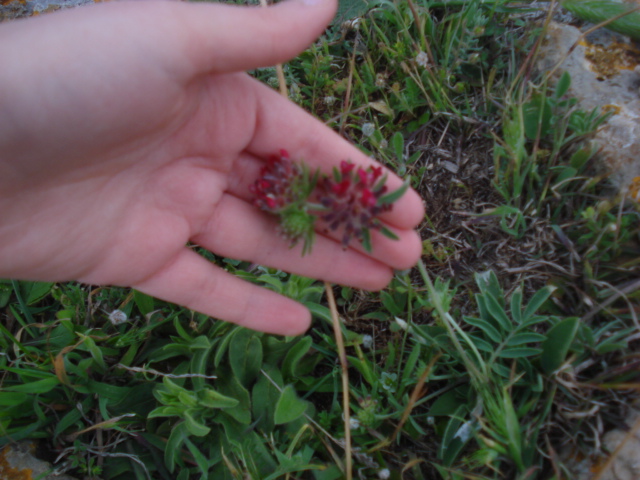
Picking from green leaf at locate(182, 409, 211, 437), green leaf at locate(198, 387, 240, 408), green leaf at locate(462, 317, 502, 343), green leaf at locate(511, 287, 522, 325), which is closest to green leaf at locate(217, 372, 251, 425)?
green leaf at locate(198, 387, 240, 408)

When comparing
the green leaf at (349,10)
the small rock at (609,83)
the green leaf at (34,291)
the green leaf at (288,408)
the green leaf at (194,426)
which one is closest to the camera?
the green leaf at (194,426)

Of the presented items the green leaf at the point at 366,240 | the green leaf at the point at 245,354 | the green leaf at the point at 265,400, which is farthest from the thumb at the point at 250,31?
the green leaf at the point at 265,400

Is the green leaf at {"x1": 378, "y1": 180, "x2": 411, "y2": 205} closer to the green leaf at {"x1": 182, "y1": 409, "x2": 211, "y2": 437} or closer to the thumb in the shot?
the thumb

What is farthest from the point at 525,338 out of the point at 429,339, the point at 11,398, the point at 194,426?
the point at 11,398

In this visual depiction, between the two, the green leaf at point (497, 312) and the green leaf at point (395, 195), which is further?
the green leaf at point (497, 312)

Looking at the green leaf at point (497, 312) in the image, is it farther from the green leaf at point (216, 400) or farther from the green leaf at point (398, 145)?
the green leaf at point (216, 400)

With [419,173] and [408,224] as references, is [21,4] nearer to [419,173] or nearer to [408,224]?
[419,173]
